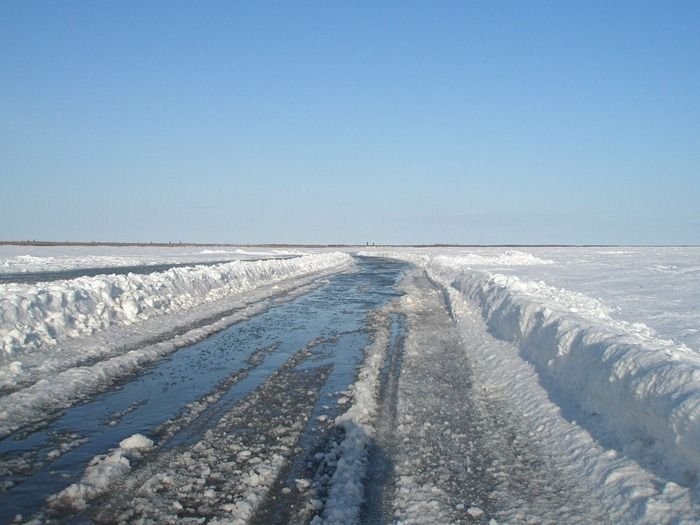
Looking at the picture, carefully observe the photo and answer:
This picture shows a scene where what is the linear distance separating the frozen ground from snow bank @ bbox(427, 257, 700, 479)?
23mm

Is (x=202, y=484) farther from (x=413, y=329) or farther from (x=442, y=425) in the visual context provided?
(x=413, y=329)

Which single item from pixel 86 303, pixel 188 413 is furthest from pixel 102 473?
pixel 86 303

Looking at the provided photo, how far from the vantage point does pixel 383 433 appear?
5.41 meters

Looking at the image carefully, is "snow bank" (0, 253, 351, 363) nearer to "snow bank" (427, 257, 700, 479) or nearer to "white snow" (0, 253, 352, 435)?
"white snow" (0, 253, 352, 435)

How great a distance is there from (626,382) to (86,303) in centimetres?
1127

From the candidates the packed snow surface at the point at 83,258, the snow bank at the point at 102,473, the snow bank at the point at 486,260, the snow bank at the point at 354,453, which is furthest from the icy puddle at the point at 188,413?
the snow bank at the point at 486,260

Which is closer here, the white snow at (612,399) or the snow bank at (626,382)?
the white snow at (612,399)

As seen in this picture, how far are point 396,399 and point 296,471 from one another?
2363 millimetres

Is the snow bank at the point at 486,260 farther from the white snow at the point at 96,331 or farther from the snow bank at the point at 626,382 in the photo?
the snow bank at the point at 626,382

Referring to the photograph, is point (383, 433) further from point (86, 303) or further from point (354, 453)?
point (86, 303)

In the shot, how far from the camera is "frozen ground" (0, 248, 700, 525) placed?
3.94 m

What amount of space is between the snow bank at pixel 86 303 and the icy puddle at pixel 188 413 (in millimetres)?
2697

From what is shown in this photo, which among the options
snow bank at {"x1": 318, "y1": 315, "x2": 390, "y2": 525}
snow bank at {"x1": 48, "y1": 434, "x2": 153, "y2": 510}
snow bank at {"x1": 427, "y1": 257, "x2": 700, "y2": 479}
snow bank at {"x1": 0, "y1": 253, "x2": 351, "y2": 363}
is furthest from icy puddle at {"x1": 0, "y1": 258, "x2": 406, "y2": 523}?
snow bank at {"x1": 427, "y1": 257, "x2": 700, "y2": 479}

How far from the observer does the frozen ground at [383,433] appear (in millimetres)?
3943
